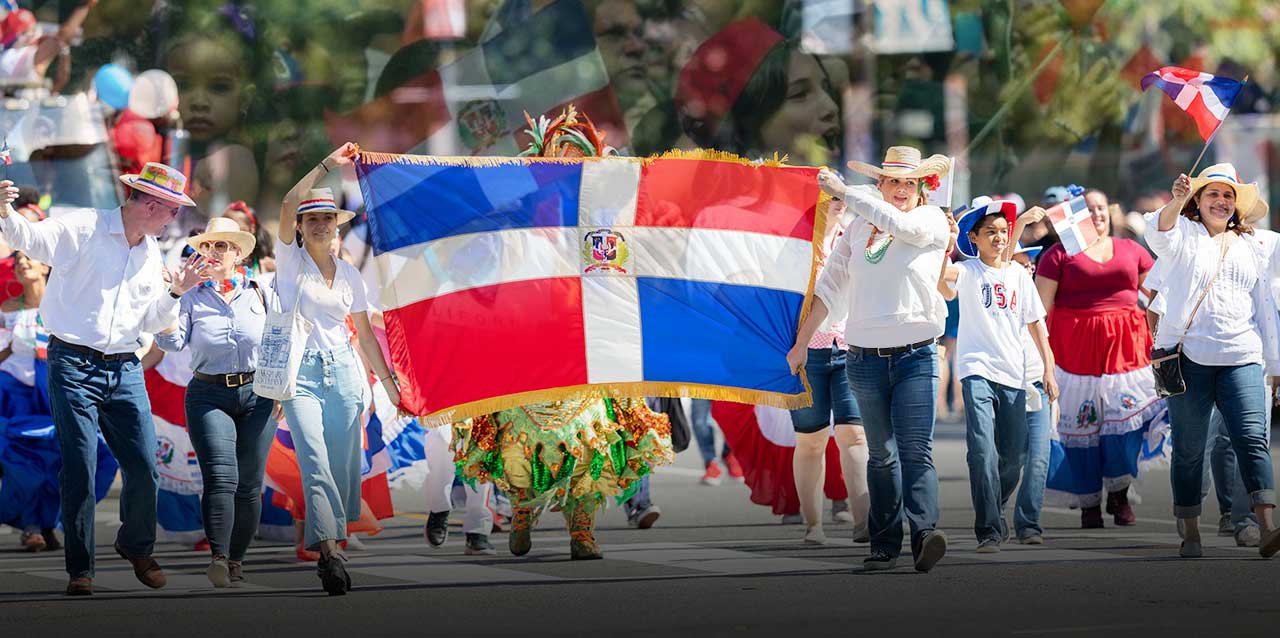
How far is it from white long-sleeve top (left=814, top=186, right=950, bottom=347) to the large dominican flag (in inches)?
26.3

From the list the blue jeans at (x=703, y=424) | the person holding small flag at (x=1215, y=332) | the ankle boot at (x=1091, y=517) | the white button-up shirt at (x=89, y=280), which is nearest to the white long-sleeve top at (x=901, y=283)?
the person holding small flag at (x=1215, y=332)

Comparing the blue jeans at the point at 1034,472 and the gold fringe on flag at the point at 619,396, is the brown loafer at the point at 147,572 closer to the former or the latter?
the gold fringe on flag at the point at 619,396

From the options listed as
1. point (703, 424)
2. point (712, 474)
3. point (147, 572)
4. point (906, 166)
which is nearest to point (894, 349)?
point (906, 166)

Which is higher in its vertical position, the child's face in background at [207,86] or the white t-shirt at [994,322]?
the child's face in background at [207,86]

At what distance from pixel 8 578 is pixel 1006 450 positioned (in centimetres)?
505

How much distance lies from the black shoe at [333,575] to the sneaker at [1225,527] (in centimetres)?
484

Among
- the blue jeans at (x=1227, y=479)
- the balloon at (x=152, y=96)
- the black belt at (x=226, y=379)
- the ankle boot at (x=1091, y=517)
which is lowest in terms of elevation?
the ankle boot at (x=1091, y=517)

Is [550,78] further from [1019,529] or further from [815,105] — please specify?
[1019,529]

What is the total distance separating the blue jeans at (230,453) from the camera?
9.84 meters

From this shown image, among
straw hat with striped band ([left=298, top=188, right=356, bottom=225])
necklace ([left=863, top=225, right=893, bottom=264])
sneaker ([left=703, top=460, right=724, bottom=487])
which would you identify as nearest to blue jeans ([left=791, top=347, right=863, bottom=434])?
necklace ([left=863, top=225, right=893, bottom=264])

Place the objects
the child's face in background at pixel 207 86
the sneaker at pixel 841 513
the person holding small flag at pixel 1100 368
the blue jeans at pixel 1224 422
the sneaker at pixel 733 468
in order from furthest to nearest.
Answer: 1. the child's face in background at pixel 207 86
2. the sneaker at pixel 733 468
3. the sneaker at pixel 841 513
4. the person holding small flag at pixel 1100 368
5. the blue jeans at pixel 1224 422

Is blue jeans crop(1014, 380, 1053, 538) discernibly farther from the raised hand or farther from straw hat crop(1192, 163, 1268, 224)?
the raised hand

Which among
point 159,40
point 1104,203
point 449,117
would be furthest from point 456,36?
point 1104,203

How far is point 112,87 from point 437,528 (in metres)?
8.68
